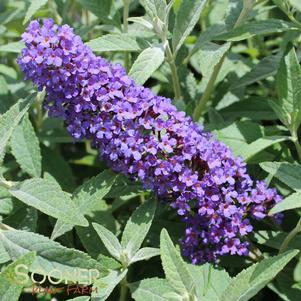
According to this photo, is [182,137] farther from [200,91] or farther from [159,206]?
[200,91]

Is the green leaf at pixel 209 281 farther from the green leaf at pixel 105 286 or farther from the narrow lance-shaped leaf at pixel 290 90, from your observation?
the narrow lance-shaped leaf at pixel 290 90

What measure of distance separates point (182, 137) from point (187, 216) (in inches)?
16.4

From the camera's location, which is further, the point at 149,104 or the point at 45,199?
the point at 149,104

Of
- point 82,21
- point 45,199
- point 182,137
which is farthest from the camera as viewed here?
point 82,21

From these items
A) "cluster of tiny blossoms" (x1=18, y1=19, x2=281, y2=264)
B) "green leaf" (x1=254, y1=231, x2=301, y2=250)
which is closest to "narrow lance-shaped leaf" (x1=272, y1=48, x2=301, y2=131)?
"cluster of tiny blossoms" (x1=18, y1=19, x2=281, y2=264)

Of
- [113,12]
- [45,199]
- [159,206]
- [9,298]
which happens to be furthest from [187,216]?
[113,12]

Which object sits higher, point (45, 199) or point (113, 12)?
point (113, 12)

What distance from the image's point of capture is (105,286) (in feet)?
8.29

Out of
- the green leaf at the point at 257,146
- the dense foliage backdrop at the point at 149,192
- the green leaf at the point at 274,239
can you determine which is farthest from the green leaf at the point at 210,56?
the green leaf at the point at 274,239

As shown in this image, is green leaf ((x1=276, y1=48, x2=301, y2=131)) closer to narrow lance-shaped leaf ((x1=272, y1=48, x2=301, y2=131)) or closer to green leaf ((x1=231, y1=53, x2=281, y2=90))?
narrow lance-shaped leaf ((x1=272, y1=48, x2=301, y2=131))

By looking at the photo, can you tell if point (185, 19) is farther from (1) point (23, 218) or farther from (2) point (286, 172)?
(1) point (23, 218)

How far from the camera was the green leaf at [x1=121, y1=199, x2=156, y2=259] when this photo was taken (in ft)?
8.77

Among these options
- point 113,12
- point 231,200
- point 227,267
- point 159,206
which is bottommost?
point 227,267

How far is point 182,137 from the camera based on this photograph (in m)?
2.64
